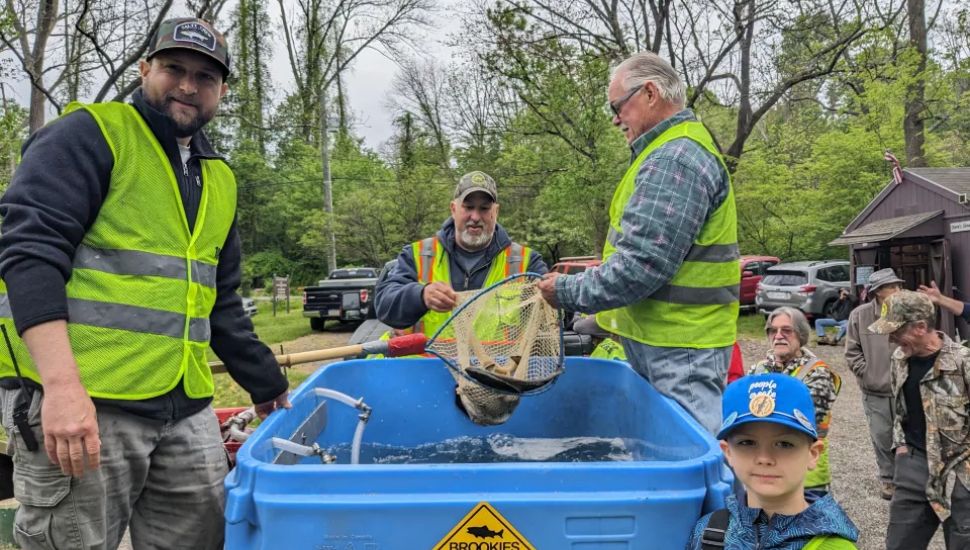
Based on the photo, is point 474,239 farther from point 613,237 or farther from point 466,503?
point 466,503

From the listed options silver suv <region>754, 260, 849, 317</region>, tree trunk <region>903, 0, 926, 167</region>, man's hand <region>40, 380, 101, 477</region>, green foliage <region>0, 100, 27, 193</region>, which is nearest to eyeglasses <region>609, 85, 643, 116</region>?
man's hand <region>40, 380, 101, 477</region>

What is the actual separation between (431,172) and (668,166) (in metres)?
23.2

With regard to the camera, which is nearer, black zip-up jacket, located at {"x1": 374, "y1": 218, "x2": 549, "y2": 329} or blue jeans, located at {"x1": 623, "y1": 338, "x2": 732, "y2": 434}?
blue jeans, located at {"x1": 623, "y1": 338, "x2": 732, "y2": 434}

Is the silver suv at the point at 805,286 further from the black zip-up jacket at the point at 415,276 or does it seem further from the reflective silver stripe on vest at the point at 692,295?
the reflective silver stripe on vest at the point at 692,295

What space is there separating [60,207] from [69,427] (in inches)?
23.5

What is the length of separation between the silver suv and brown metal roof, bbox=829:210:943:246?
2.19m

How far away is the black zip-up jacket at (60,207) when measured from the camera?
1762 millimetres

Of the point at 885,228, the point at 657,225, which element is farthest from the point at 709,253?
the point at 885,228

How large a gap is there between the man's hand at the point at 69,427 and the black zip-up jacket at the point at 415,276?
62.3 inches

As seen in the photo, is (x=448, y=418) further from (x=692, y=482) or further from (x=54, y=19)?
(x=54, y=19)

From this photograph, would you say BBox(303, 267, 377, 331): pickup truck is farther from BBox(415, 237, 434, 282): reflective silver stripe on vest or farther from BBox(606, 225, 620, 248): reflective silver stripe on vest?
BBox(606, 225, 620, 248): reflective silver stripe on vest

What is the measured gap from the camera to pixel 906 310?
3.86m

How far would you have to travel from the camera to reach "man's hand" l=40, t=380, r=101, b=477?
1.74 m

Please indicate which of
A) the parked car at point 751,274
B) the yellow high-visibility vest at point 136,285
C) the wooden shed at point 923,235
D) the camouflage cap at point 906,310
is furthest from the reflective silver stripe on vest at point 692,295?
the parked car at point 751,274
